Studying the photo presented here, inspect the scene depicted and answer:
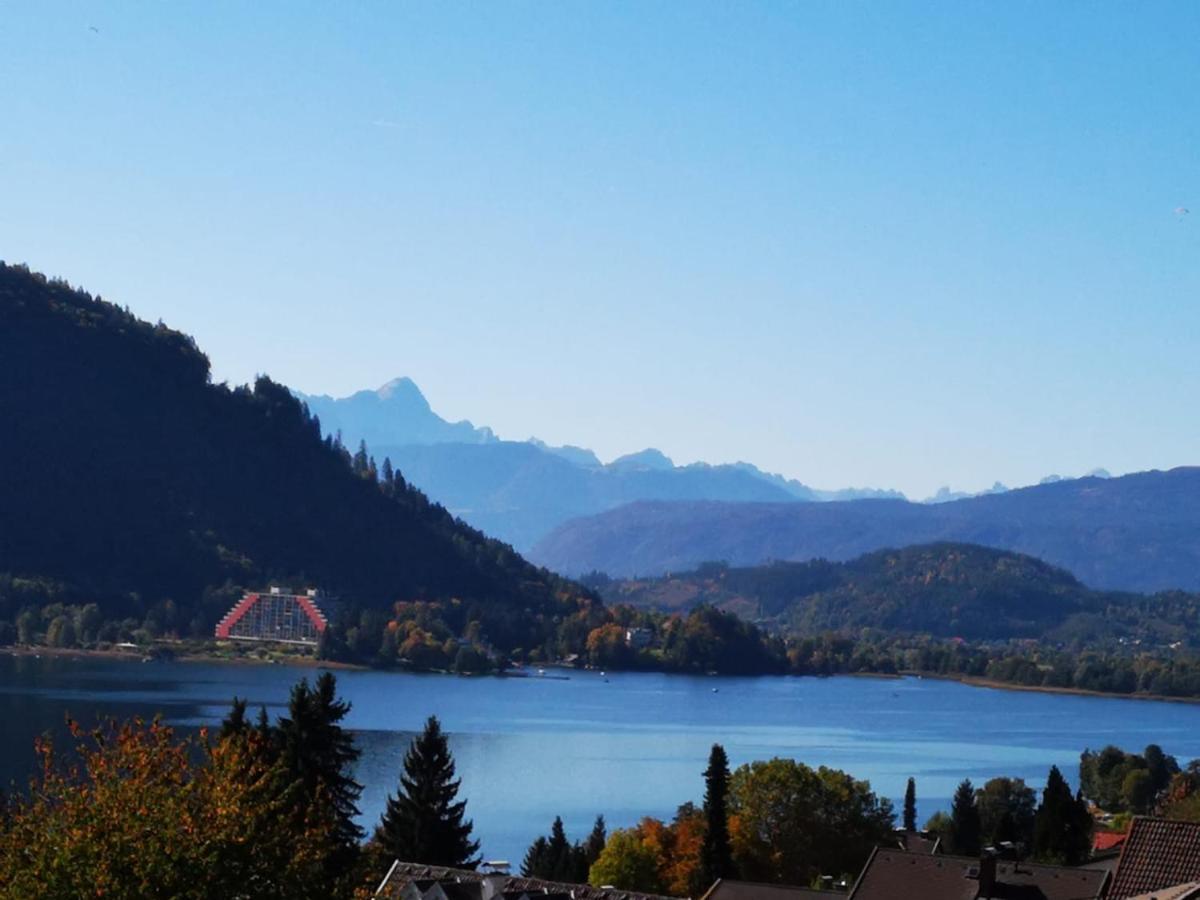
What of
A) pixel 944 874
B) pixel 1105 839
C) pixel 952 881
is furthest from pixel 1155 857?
pixel 1105 839

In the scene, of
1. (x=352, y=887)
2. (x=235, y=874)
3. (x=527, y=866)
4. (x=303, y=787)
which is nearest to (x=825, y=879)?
(x=527, y=866)

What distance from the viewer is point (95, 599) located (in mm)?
175625

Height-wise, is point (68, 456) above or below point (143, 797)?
above

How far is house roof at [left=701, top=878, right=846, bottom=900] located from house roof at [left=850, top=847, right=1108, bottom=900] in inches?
81.8

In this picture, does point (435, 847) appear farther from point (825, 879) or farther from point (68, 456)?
point (68, 456)

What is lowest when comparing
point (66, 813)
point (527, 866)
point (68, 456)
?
point (527, 866)

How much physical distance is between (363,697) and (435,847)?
90.8 metres

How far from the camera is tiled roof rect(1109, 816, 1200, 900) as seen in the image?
66.4 ft

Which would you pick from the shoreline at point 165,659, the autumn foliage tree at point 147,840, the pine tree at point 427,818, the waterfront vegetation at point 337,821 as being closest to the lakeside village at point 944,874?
the waterfront vegetation at point 337,821

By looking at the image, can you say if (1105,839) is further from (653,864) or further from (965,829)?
(653,864)

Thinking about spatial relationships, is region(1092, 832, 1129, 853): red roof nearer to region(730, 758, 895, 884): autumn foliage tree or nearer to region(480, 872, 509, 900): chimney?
region(730, 758, 895, 884): autumn foliage tree

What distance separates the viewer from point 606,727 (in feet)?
379

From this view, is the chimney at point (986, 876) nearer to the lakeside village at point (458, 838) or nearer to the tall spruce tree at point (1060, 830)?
the lakeside village at point (458, 838)

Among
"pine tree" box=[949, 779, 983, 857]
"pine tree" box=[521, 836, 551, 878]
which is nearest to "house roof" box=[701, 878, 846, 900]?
"pine tree" box=[521, 836, 551, 878]
